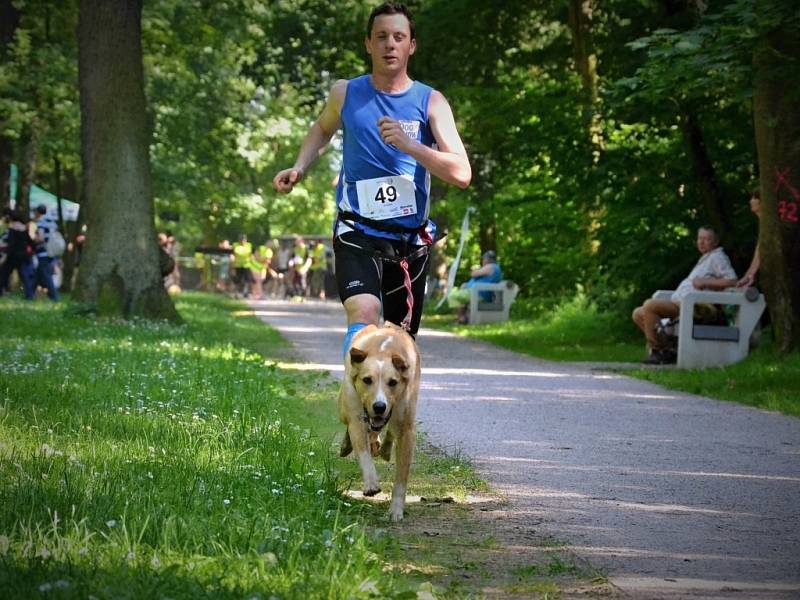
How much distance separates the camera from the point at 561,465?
8.28 m

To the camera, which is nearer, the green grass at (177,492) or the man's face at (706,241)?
the green grass at (177,492)

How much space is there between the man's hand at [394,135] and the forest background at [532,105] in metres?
6.89

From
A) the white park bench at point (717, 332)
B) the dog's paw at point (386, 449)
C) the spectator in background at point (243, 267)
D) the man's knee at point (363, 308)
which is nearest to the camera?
the man's knee at point (363, 308)

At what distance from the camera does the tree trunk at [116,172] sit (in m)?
21.0

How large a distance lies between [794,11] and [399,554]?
332 inches

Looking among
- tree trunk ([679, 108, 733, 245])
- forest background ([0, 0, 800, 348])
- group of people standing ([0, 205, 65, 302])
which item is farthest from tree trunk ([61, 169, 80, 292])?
tree trunk ([679, 108, 733, 245])

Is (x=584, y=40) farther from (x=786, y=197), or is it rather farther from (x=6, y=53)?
(x=6, y=53)

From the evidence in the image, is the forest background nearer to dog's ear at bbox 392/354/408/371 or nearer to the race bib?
the race bib

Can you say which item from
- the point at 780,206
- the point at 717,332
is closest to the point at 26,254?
the point at 717,332

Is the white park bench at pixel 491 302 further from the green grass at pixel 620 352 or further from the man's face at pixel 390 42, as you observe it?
the man's face at pixel 390 42

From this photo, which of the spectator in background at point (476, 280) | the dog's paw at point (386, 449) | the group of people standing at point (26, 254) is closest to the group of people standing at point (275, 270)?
the group of people standing at point (26, 254)

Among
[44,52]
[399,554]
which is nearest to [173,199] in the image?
[44,52]

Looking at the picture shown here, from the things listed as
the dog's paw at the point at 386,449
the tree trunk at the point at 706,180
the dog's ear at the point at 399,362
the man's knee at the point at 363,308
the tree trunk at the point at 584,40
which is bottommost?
the dog's paw at the point at 386,449

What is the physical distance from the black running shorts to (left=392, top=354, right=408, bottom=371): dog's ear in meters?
0.67
